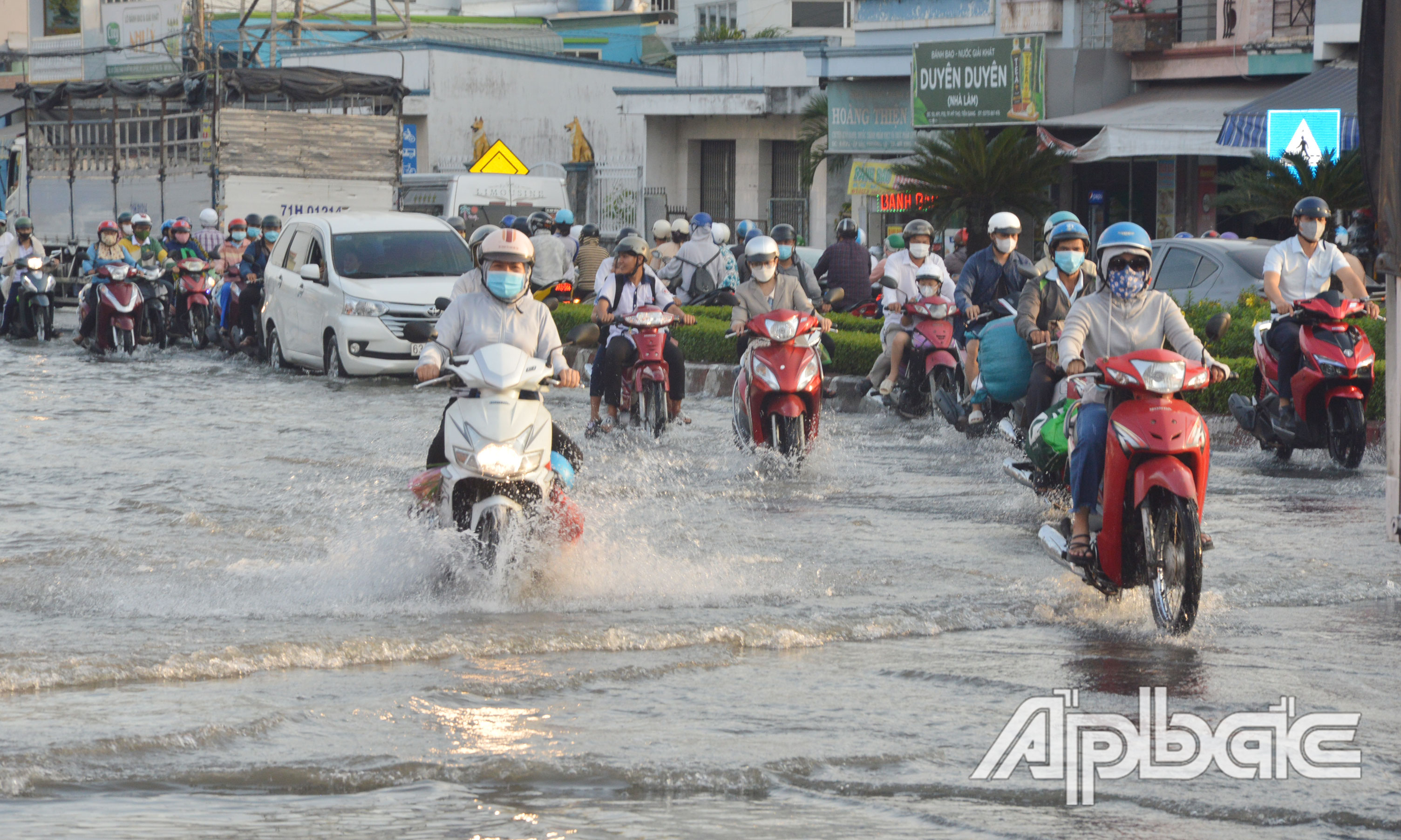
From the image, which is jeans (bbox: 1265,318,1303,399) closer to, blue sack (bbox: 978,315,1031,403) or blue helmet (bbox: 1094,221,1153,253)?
blue sack (bbox: 978,315,1031,403)

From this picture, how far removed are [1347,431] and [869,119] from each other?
24.3 meters

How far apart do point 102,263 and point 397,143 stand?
9432 mm

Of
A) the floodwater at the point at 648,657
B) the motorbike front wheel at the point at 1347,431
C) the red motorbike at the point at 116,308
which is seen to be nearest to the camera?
the floodwater at the point at 648,657

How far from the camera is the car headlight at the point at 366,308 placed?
59.3 ft

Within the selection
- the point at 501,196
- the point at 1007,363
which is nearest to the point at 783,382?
the point at 1007,363

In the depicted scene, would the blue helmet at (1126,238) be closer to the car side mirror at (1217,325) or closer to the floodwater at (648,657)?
the car side mirror at (1217,325)

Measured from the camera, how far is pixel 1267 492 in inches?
426

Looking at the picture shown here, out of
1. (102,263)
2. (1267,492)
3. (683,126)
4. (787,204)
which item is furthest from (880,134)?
(1267,492)

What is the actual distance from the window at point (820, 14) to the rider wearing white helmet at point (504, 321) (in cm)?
4244

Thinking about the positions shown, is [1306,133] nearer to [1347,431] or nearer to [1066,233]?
[1347,431]

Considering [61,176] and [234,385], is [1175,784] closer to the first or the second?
[234,385]

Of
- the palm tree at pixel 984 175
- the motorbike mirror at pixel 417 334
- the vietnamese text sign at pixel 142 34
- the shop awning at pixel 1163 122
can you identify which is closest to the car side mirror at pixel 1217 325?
the motorbike mirror at pixel 417 334

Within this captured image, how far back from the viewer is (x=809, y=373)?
1173cm

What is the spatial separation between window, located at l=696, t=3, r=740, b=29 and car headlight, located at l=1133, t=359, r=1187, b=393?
1746 inches
